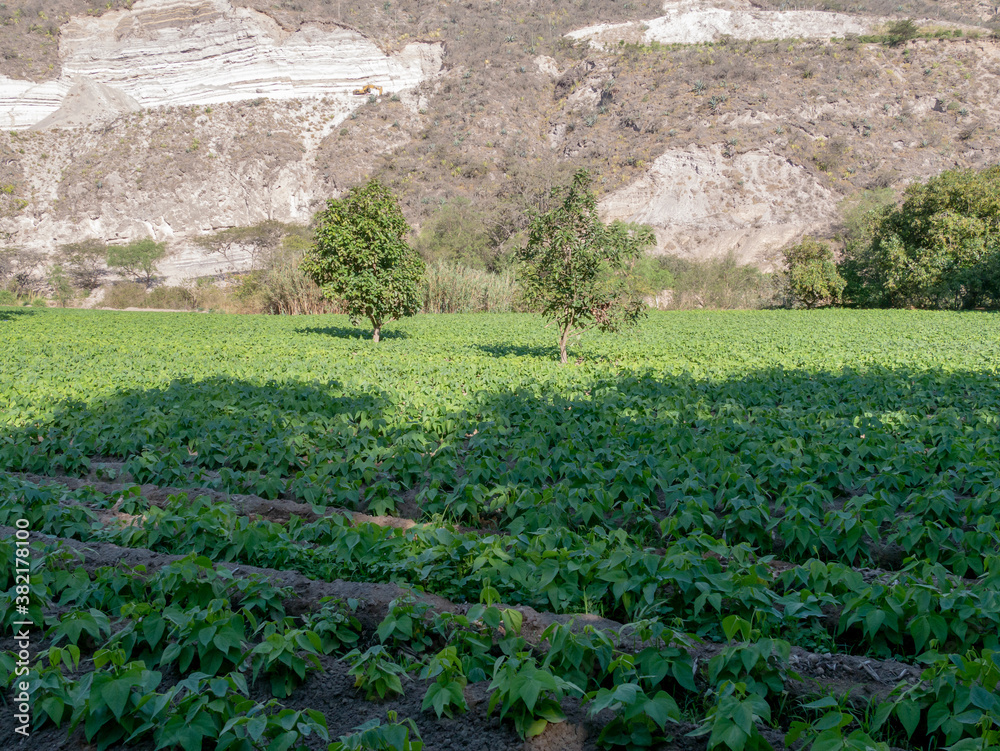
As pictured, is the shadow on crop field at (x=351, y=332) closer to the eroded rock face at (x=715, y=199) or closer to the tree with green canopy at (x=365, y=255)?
the tree with green canopy at (x=365, y=255)

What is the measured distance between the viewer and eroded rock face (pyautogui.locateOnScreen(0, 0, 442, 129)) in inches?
2948

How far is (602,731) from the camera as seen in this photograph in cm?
238

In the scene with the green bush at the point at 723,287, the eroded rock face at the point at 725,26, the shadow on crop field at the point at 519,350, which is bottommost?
the green bush at the point at 723,287

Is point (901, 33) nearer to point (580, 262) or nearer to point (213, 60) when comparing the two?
point (580, 262)

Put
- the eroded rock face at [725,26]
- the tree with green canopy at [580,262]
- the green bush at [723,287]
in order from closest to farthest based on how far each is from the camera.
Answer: the tree with green canopy at [580,262] → the green bush at [723,287] → the eroded rock face at [725,26]

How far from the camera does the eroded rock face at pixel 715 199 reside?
55.7 m

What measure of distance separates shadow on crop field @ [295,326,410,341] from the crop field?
40.3 feet

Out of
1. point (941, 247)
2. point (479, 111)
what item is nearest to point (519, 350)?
point (941, 247)

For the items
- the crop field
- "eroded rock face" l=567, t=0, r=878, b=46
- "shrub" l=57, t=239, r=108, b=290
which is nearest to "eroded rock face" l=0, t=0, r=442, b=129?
"eroded rock face" l=567, t=0, r=878, b=46

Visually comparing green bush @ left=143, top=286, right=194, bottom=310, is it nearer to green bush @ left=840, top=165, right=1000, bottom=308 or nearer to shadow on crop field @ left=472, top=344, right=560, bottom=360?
shadow on crop field @ left=472, top=344, right=560, bottom=360

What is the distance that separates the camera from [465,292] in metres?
37.1

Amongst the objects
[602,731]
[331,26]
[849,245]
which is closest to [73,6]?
[331,26]
